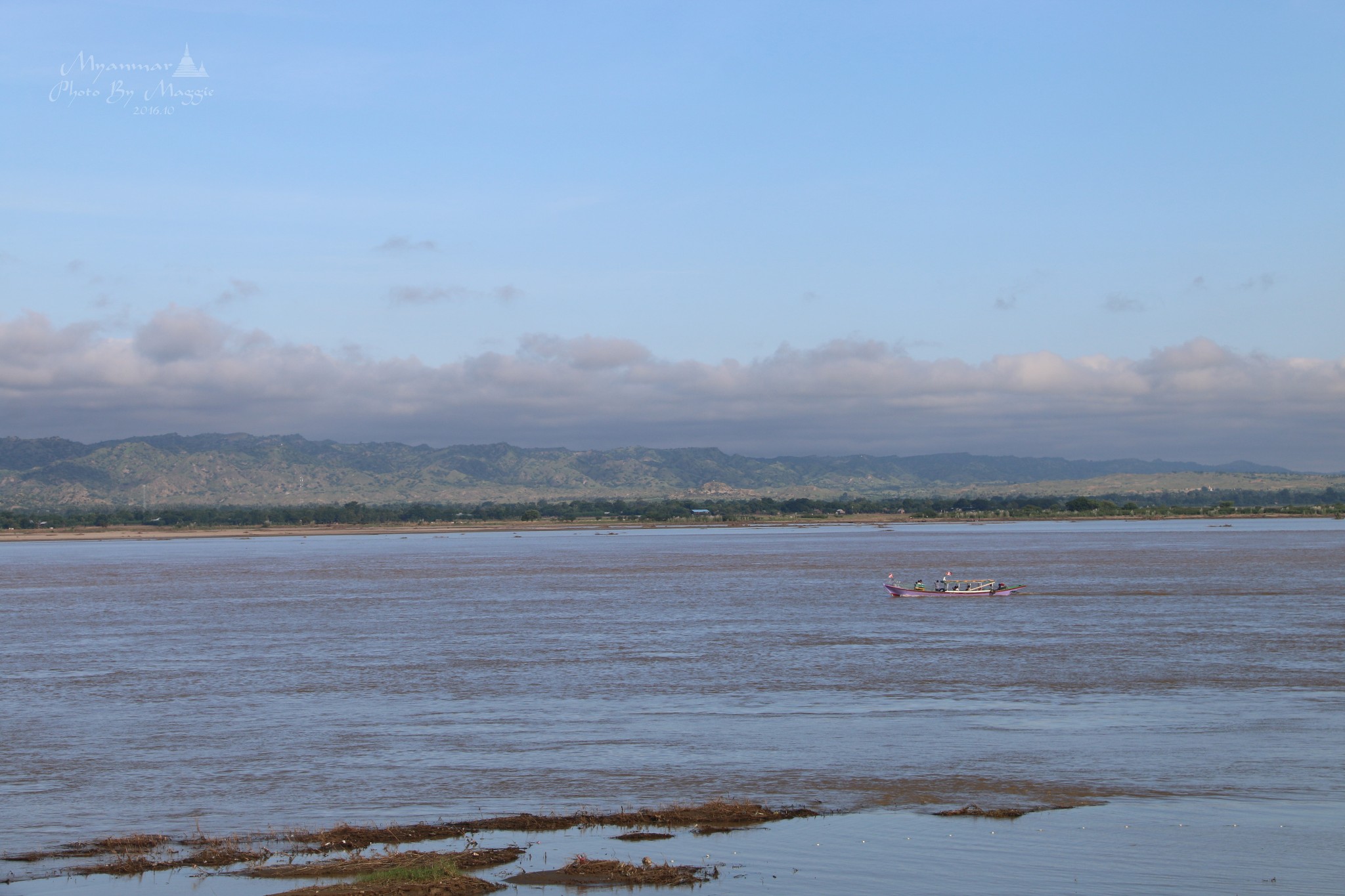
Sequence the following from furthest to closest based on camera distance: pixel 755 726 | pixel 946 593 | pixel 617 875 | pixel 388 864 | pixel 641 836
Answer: pixel 946 593
pixel 755 726
pixel 641 836
pixel 388 864
pixel 617 875

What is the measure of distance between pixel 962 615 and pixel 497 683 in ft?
103

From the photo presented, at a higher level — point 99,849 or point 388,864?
point 388,864

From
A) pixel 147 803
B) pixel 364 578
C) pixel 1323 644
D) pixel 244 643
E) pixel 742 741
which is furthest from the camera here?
pixel 364 578

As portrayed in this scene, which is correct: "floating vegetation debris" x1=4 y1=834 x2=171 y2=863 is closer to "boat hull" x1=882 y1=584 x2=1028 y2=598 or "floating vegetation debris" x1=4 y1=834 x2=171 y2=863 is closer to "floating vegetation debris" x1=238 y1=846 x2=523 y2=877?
"floating vegetation debris" x1=238 y1=846 x2=523 y2=877

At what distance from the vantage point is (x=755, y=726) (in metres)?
29.8

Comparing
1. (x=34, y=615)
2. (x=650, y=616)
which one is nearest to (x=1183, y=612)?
(x=650, y=616)

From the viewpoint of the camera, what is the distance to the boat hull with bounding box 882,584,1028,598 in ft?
240

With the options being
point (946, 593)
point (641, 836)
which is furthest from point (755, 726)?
point (946, 593)

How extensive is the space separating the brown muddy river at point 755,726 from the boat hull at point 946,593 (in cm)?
225

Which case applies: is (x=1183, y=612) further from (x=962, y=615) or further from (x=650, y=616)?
(x=650, y=616)

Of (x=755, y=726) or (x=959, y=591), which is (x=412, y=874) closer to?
(x=755, y=726)

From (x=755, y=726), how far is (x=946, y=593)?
1849 inches

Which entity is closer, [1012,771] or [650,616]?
[1012,771]

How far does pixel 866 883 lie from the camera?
17.2 metres
